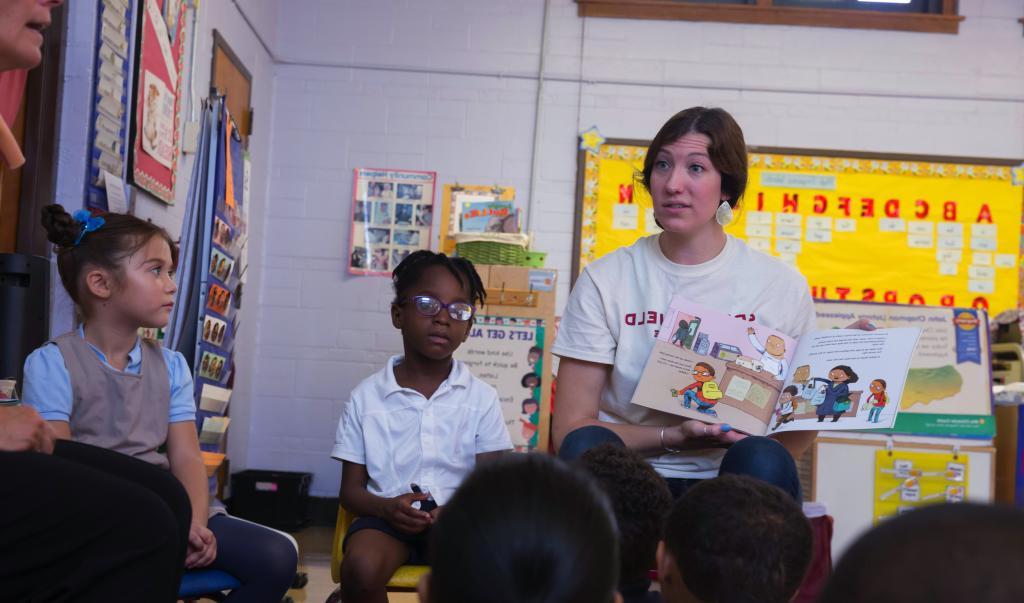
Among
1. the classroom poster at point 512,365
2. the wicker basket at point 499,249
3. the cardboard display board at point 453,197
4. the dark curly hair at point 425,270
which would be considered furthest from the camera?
the cardboard display board at point 453,197

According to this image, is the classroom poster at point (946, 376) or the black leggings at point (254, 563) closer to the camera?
the black leggings at point (254, 563)

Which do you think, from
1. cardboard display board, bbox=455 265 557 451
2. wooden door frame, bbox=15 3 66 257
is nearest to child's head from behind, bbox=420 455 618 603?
wooden door frame, bbox=15 3 66 257

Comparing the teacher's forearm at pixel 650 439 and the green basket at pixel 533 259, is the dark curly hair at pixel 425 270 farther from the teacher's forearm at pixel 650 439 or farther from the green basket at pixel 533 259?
the green basket at pixel 533 259

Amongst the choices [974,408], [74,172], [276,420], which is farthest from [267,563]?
[276,420]

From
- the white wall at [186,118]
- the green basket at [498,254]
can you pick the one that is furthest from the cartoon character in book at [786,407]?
the green basket at [498,254]

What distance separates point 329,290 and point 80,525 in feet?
13.5

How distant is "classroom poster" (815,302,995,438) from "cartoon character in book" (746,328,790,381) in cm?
201

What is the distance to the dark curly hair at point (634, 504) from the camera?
1551 millimetres

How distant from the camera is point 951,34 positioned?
5.32 m

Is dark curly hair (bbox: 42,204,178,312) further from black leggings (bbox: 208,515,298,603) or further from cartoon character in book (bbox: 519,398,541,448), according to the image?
cartoon character in book (bbox: 519,398,541,448)

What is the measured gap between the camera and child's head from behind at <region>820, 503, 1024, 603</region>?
486mm

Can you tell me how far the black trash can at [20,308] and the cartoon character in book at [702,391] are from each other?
1510 millimetres

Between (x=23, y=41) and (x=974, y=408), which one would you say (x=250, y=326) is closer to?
(x=974, y=408)

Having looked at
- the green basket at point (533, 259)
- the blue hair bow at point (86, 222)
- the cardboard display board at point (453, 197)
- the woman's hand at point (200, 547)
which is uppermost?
the cardboard display board at point (453, 197)
